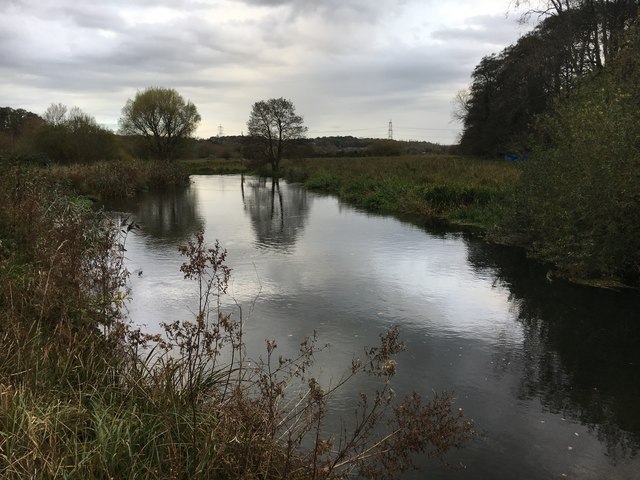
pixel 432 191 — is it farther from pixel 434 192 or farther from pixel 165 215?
pixel 165 215

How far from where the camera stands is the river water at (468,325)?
3.95 metres

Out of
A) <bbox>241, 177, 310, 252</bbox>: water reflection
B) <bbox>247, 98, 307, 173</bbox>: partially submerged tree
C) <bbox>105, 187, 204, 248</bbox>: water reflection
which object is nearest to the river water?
<bbox>241, 177, 310, 252</bbox>: water reflection

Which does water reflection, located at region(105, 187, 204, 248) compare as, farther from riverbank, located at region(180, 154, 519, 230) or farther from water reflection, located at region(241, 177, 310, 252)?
riverbank, located at region(180, 154, 519, 230)

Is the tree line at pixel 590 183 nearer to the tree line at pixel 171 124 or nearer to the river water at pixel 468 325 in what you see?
the river water at pixel 468 325

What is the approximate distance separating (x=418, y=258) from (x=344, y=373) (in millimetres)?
6041

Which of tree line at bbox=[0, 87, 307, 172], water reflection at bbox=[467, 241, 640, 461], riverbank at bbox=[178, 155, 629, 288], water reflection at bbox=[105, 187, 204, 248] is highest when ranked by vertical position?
tree line at bbox=[0, 87, 307, 172]

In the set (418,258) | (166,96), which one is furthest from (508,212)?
(166,96)

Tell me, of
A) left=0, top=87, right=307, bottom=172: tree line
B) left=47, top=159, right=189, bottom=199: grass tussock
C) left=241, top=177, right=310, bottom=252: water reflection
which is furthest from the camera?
left=0, top=87, right=307, bottom=172: tree line

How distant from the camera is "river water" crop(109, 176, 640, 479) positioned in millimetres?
3953

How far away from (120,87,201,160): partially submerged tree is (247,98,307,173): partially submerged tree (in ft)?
25.9

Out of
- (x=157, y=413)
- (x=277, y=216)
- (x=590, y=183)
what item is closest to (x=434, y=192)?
(x=277, y=216)

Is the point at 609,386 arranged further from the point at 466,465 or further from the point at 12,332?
the point at 12,332

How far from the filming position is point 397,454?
3242 mm

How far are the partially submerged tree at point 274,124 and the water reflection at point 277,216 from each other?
20.5m
